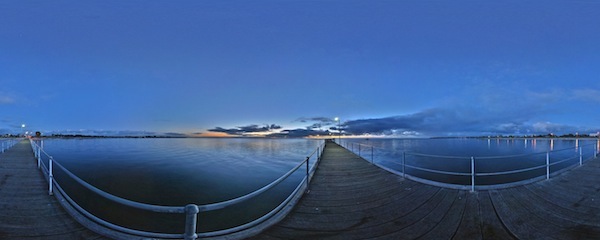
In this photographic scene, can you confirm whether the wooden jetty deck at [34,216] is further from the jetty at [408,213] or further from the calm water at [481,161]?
the calm water at [481,161]

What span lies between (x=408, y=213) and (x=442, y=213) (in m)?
0.68

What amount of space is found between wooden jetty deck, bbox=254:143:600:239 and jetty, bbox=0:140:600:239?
2 cm

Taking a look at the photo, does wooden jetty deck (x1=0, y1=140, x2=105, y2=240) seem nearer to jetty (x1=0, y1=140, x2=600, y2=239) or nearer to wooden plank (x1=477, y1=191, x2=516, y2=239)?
jetty (x1=0, y1=140, x2=600, y2=239)

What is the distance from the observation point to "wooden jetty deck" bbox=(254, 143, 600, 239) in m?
4.57

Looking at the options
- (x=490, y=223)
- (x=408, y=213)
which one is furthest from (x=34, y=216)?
(x=490, y=223)

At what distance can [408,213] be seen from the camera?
554 cm

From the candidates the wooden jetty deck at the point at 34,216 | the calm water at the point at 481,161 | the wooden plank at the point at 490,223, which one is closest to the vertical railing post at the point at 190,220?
the wooden jetty deck at the point at 34,216

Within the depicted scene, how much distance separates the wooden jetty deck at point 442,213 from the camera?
15.0 feet

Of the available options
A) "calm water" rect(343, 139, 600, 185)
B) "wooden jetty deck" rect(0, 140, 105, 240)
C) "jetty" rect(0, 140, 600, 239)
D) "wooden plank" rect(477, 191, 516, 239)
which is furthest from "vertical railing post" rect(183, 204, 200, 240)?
"calm water" rect(343, 139, 600, 185)

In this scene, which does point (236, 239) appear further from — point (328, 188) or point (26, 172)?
point (26, 172)

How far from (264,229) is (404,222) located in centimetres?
266

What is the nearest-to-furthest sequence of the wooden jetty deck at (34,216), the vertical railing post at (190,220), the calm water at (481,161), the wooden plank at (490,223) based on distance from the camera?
the vertical railing post at (190,220)
the wooden plank at (490,223)
the wooden jetty deck at (34,216)
the calm water at (481,161)

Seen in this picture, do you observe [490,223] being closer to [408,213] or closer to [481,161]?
[408,213]

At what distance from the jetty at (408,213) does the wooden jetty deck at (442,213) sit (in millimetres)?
17
